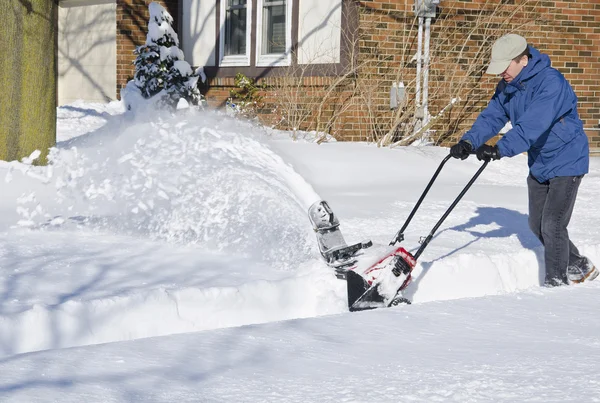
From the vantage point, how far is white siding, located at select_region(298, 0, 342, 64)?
45.5ft

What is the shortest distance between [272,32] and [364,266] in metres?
9.69

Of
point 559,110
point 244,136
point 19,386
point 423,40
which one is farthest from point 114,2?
point 19,386

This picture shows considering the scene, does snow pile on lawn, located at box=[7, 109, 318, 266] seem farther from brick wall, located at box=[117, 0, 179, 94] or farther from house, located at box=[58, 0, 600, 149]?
brick wall, located at box=[117, 0, 179, 94]

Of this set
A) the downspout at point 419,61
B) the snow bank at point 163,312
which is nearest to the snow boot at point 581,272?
the snow bank at point 163,312

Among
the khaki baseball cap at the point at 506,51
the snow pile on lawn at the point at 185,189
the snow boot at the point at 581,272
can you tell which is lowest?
the snow boot at the point at 581,272

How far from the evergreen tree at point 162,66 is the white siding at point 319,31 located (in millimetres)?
1954

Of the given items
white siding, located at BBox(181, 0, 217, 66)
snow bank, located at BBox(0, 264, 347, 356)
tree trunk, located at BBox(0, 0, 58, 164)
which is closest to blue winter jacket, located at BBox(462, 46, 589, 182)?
snow bank, located at BBox(0, 264, 347, 356)

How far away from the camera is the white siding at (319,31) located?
13859 millimetres

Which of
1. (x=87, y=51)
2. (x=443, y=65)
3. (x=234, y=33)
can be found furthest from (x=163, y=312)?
(x=87, y=51)

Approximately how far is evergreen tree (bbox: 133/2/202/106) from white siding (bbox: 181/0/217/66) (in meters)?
0.94

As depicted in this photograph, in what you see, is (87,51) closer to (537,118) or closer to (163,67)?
(163,67)

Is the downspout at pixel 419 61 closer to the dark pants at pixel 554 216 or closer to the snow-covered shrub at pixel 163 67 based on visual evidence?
the snow-covered shrub at pixel 163 67

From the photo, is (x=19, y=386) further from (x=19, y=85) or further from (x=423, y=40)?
(x=423, y=40)

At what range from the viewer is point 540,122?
5992 mm
